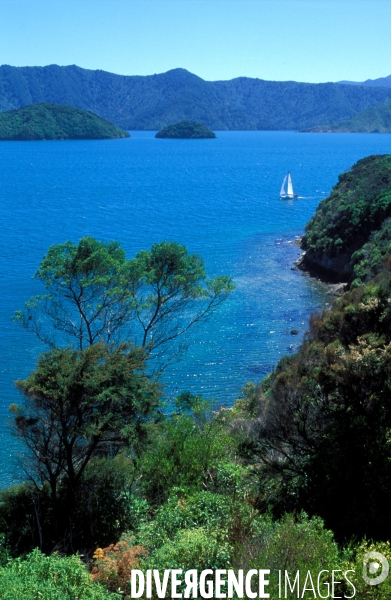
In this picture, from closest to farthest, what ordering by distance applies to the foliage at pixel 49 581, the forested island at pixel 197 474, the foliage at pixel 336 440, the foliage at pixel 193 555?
1. the foliage at pixel 49 581
2. the foliage at pixel 193 555
3. the forested island at pixel 197 474
4. the foliage at pixel 336 440

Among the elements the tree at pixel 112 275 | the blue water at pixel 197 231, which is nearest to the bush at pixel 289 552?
the tree at pixel 112 275

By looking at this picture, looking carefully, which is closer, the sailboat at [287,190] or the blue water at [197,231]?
the blue water at [197,231]

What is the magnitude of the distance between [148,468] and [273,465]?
10.4ft

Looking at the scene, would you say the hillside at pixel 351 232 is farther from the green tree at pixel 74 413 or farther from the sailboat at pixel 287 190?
the green tree at pixel 74 413

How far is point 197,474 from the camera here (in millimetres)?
14266

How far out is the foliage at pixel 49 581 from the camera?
9.01 metres

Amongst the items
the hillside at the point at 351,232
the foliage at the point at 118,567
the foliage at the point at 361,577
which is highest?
the hillside at the point at 351,232

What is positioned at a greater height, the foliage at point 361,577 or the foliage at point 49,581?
the foliage at point 361,577

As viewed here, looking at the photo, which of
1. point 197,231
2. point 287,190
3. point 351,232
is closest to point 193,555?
point 351,232

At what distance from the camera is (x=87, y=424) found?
44.5 feet

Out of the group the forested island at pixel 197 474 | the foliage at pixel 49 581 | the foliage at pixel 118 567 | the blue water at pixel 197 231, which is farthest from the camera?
the blue water at pixel 197 231

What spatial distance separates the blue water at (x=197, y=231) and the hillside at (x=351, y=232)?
2.32 meters

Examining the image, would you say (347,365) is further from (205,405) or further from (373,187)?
(373,187)

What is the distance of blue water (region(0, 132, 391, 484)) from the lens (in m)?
30.3
